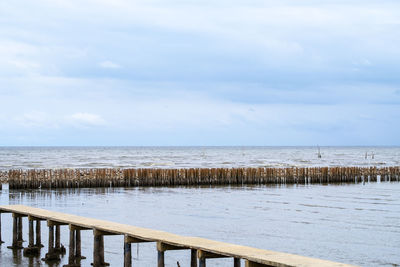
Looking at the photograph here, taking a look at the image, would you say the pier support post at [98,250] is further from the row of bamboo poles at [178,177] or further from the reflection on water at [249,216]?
the row of bamboo poles at [178,177]

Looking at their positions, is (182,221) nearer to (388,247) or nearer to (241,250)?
(388,247)

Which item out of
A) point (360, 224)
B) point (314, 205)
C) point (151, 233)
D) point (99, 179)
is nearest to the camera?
point (151, 233)

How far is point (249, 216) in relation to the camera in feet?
99.7

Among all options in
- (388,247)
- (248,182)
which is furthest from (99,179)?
(388,247)

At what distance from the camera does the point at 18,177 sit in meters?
45.9

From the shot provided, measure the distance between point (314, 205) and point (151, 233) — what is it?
863 inches

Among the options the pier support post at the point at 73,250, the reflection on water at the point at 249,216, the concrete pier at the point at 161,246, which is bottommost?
the reflection on water at the point at 249,216

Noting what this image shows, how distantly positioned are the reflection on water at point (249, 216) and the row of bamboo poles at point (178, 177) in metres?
1.62

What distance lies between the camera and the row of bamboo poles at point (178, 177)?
46594 mm

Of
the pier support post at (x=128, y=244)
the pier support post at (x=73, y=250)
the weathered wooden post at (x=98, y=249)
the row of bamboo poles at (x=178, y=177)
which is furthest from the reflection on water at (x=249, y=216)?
the pier support post at (x=128, y=244)

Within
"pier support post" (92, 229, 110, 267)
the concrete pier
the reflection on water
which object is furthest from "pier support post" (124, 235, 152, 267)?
the reflection on water

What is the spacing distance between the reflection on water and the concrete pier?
1.04 meters

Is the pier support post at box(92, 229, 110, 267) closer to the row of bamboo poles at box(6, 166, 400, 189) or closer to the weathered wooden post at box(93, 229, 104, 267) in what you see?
the weathered wooden post at box(93, 229, 104, 267)

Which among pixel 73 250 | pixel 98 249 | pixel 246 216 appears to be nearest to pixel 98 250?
pixel 98 249
